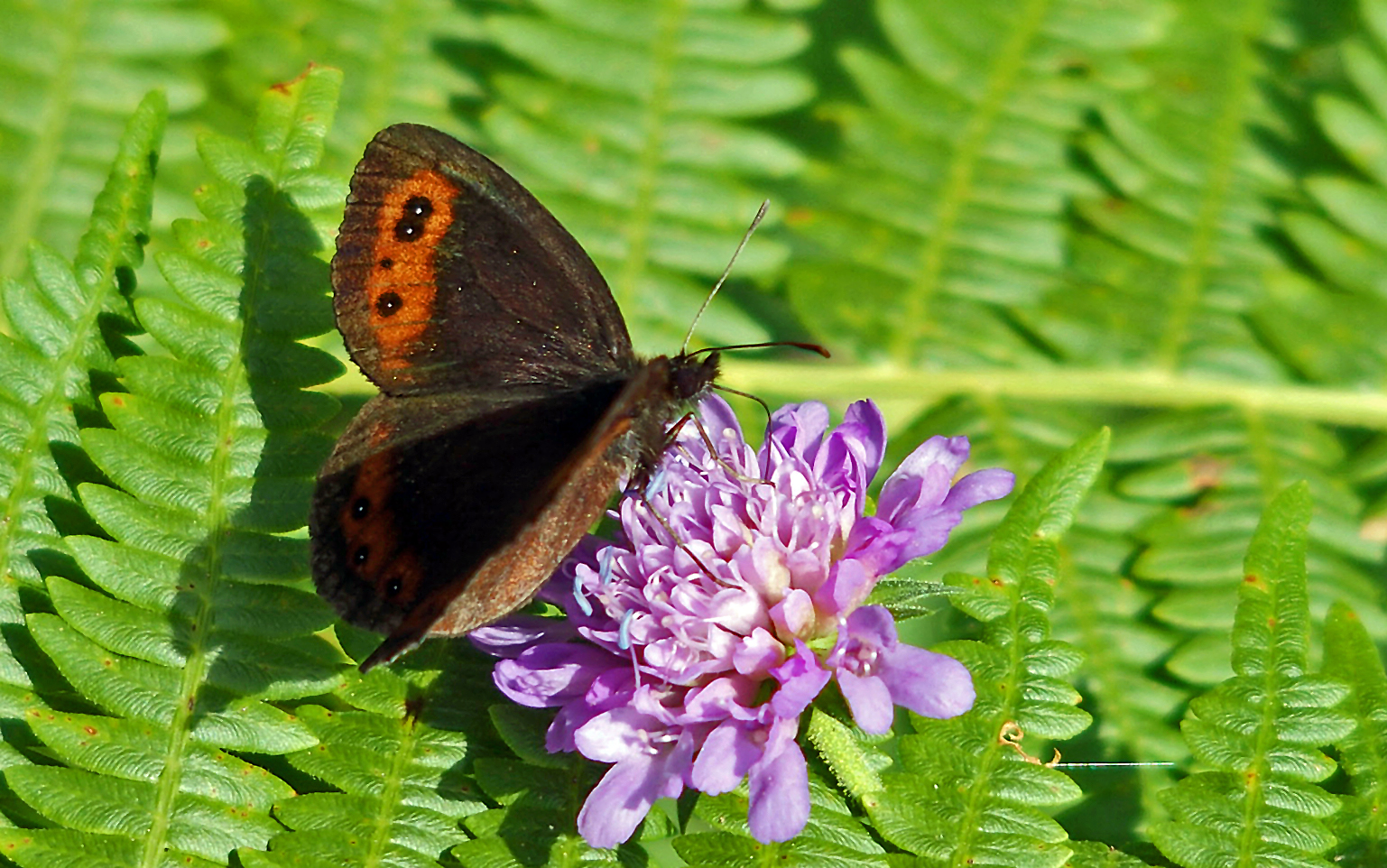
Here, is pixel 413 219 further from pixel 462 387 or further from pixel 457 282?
pixel 462 387

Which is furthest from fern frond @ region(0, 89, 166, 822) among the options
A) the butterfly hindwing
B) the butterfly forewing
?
the butterfly hindwing

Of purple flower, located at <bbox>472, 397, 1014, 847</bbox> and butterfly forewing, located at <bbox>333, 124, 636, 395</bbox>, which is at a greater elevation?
butterfly forewing, located at <bbox>333, 124, 636, 395</bbox>

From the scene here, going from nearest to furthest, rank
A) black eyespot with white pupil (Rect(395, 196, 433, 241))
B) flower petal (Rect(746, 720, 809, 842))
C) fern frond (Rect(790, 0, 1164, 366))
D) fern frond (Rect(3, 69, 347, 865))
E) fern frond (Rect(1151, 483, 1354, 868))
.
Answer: flower petal (Rect(746, 720, 809, 842))
fern frond (Rect(1151, 483, 1354, 868))
fern frond (Rect(3, 69, 347, 865))
black eyespot with white pupil (Rect(395, 196, 433, 241))
fern frond (Rect(790, 0, 1164, 366))

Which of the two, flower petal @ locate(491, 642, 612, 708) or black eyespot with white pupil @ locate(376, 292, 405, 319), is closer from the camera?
flower petal @ locate(491, 642, 612, 708)

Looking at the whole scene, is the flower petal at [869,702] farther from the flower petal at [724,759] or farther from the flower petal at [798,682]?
the flower petal at [724,759]

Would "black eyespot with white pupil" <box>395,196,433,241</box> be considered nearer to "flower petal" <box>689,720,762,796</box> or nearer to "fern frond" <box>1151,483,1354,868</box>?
"flower petal" <box>689,720,762,796</box>

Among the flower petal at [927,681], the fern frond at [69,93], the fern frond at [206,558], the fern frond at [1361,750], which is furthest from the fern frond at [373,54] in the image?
the fern frond at [1361,750]

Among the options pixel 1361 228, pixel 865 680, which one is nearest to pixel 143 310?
pixel 865 680

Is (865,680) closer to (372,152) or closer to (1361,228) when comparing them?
(372,152)
